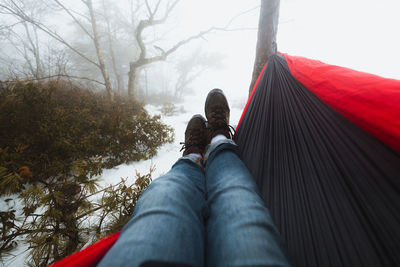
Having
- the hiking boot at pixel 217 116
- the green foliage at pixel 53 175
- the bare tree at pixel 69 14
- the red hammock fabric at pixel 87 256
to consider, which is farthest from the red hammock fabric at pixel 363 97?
the bare tree at pixel 69 14

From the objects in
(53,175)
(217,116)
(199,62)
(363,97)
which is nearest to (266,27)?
(217,116)

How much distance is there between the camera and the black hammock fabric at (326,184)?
15.1 inches

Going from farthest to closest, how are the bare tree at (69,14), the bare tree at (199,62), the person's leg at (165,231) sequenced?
the bare tree at (199,62), the bare tree at (69,14), the person's leg at (165,231)

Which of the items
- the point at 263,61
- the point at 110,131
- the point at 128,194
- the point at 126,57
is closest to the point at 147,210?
the point at 128,194

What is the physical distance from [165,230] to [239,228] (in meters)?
0.21

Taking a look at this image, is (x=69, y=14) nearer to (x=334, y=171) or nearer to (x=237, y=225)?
(x=237, y=225)

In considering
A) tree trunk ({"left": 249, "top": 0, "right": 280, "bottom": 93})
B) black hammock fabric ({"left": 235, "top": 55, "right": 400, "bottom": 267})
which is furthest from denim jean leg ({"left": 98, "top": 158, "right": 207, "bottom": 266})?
tree trunk ({"left": 249, "top": 0, "right": 280, "bottom": 93})

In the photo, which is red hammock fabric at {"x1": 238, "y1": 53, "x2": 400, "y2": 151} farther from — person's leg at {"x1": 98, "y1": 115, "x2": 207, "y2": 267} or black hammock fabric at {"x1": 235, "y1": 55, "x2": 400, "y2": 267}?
person's leg at {"x1": 98, "y1": 115, "x2": 207, "y2": 267}

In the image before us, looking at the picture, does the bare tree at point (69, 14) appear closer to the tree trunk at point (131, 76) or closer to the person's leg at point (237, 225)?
the tree trunk at point (131, 76)

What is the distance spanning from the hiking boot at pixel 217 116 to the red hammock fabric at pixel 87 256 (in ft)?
2.76

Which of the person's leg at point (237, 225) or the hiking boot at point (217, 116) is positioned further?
the hiking boot at point (217, 116)

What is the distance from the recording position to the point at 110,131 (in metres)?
1.42

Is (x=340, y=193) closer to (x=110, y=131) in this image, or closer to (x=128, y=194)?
(x=128, y=194)

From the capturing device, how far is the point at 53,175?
0.88 meters
